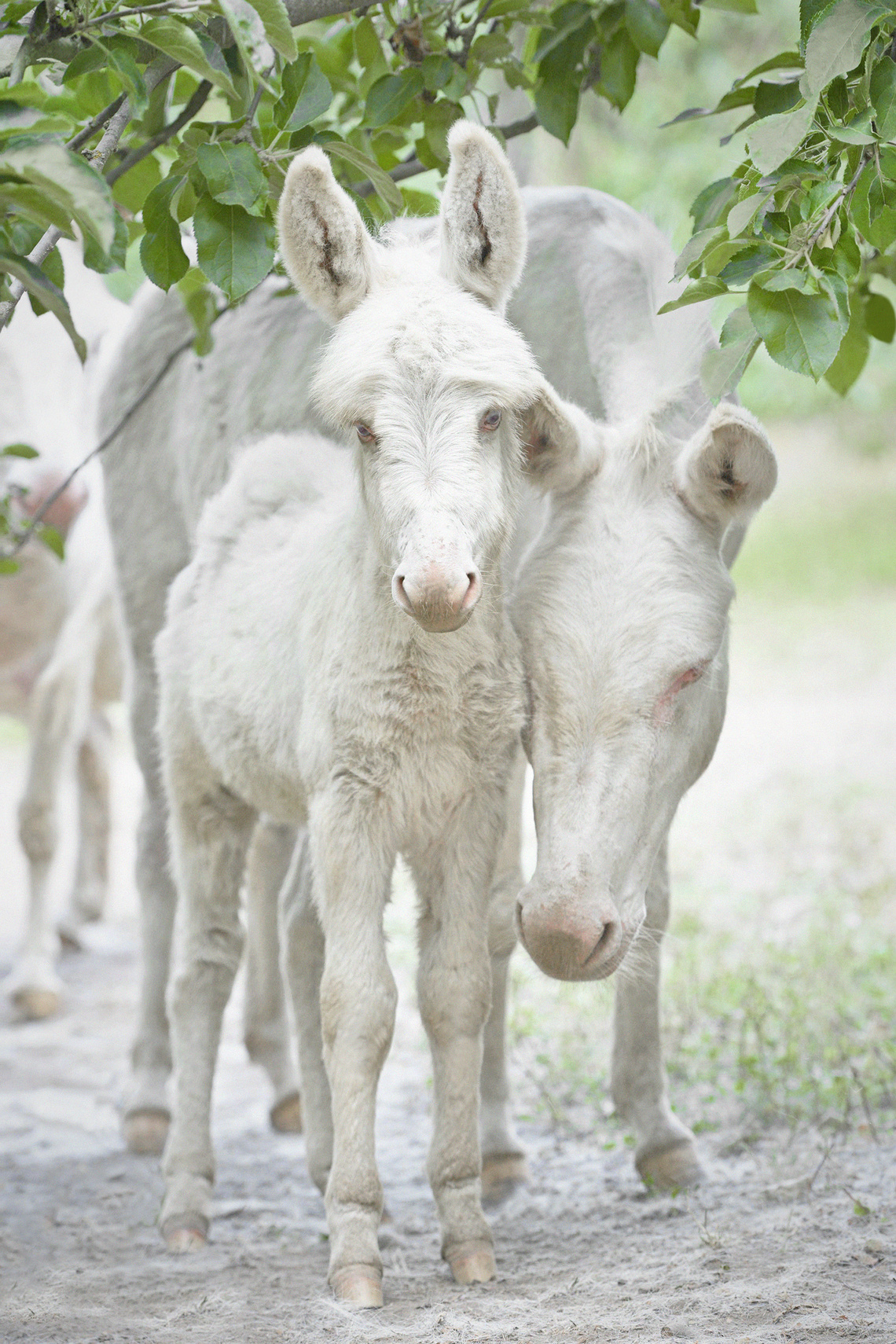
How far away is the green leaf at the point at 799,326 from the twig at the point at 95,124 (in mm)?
1389

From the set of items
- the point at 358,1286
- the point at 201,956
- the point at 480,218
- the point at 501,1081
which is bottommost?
the point at 358,1286

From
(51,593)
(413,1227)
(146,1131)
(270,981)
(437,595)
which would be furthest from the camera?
(51,593)

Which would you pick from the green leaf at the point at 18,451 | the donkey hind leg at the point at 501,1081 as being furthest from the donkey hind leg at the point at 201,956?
the green leaf at the point at 18,451

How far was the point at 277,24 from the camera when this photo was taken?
2754mm

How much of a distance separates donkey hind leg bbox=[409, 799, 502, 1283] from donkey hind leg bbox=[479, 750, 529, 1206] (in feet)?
1.48

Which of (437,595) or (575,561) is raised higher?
(575,561)

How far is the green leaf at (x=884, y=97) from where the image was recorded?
8.90 feet

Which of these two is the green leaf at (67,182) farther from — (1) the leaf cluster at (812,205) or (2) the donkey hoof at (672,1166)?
(2) the donkey hoof at (672,1166)

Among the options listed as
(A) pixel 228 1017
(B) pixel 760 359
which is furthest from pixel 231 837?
(B) pixel 760 359

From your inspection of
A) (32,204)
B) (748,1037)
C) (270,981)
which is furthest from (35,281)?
(748,1037)

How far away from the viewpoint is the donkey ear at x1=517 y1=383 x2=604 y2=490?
3.21 m

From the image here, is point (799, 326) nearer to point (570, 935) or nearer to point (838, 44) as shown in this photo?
point (838, 44)

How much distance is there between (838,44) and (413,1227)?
295 cm

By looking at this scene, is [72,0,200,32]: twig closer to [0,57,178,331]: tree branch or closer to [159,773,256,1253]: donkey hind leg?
[0,57,178,331]: tree branch
